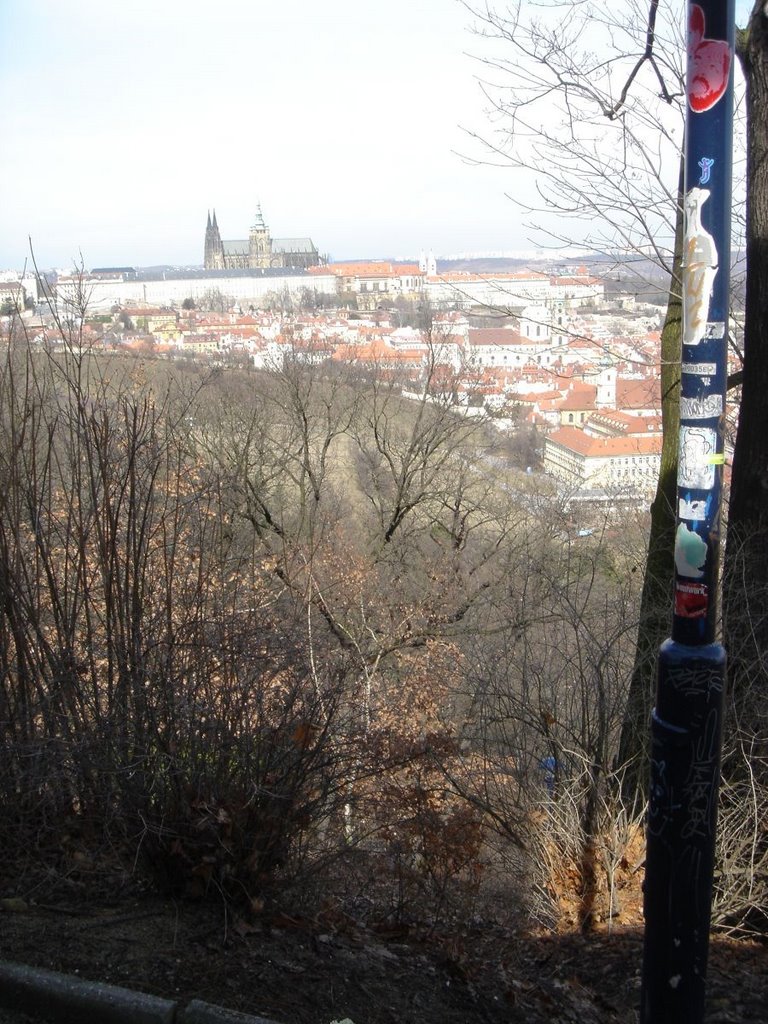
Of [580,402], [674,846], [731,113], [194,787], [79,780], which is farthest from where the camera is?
[580,402]

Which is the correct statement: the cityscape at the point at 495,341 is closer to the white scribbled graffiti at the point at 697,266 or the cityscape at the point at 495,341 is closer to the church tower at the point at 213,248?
the white scribbled graffiti at the point at 697,266

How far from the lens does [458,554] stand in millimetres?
20219

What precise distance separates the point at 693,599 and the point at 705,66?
1.37 meters

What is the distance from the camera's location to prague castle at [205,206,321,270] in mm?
105500

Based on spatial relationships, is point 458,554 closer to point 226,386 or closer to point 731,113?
point 226,386

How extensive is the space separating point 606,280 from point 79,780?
7497 mm

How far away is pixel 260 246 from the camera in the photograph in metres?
111

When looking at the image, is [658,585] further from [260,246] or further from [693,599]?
[260,246]

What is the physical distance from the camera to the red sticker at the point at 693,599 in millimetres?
2500

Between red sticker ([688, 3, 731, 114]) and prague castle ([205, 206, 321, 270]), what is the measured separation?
101 metres

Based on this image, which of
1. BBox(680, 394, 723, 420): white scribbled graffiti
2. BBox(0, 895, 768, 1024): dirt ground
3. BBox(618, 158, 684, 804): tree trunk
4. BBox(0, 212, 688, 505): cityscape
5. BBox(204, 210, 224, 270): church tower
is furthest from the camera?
BBox(204, 210, 224, 270): church tower

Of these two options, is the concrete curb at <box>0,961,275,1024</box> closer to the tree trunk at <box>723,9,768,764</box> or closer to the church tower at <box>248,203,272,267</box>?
the tree trunk at <box>723,9,768,764</box>

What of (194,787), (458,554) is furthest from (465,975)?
(458,554)

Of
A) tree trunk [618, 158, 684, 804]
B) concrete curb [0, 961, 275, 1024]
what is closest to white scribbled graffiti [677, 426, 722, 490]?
concrete curb [0, 961, 275, 1024]
